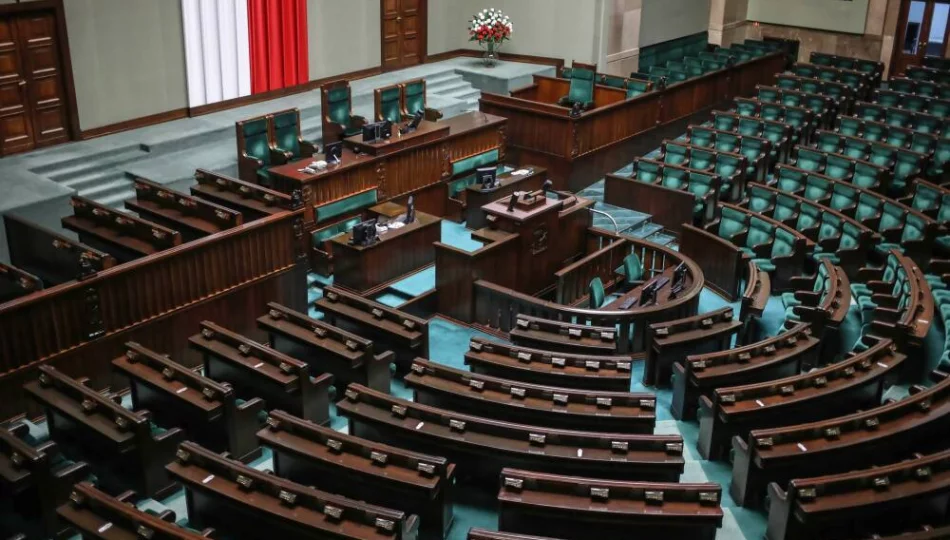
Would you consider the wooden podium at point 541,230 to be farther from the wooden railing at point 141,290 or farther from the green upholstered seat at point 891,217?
the green upholstered seat at point 891,217

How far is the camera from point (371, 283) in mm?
7391

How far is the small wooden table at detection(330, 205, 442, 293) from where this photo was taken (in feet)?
23.9

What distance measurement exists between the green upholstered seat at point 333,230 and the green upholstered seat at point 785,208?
3.62 metres

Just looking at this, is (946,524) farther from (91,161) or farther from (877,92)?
(877,92)

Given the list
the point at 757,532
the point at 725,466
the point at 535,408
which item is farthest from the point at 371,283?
the point at 757,532

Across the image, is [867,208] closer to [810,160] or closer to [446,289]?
[810,160]

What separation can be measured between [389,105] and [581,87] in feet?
7.92

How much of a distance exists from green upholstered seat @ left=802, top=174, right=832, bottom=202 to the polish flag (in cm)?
588

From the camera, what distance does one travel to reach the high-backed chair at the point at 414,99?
985cm

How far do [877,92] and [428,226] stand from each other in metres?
6.85

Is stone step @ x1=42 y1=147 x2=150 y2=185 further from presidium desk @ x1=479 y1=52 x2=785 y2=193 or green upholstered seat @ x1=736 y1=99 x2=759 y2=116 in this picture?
green upholstered seat @ x1=736 y1=99 x2=759 y2=116

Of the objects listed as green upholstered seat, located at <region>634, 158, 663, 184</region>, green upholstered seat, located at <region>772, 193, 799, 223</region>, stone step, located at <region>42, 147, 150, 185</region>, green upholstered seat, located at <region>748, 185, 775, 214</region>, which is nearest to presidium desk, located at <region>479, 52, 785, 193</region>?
green upholstered seat, located at <region>634, 158, 663, 184</region>

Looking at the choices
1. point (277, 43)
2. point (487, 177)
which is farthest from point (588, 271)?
point (277, 43)

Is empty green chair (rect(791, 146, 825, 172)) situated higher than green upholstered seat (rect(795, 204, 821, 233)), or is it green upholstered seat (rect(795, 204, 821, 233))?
empty green chair (rect(791, 146, 825, 172))
